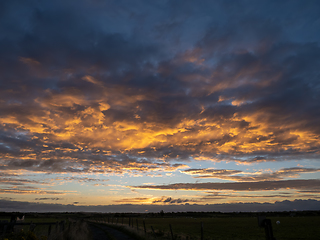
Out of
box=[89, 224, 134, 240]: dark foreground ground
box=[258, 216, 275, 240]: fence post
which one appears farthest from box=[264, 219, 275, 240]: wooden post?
box=[89, 224, 134, 240]: dark foreground ground

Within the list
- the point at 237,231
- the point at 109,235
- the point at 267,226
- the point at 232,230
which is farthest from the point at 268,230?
the point at 232,230

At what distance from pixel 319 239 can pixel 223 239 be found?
1259cm

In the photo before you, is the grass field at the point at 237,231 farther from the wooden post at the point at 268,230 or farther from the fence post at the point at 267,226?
the wooden post at the point at 268,230

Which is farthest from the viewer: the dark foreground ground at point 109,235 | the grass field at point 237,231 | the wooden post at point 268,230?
the grass field at point 237,231

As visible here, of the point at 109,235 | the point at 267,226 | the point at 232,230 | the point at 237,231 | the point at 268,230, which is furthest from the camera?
the point at 232,230

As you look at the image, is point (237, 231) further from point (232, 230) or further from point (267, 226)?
point (267, 226)

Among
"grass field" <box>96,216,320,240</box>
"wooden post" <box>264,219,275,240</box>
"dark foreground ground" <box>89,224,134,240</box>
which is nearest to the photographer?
"wooden post" <box>264,219,275,240</box>

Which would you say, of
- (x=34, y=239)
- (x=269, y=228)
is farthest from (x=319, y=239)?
(x=34, y=239)

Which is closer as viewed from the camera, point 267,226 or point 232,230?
point 267,226

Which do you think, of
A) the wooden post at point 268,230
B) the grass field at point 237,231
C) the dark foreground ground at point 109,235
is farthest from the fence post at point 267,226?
the dark foreground ground at point 109,235

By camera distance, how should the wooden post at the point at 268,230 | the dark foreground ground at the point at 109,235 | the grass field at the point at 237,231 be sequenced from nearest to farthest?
the wooden post at the point at 268,230 < the dark foreground ground at the point at 109,235 < the grass field at the point at 237,231

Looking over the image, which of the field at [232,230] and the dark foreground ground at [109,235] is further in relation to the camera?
the field at [232,230]

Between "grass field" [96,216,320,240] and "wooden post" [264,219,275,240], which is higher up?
"wooden post" [264,219,275,240]

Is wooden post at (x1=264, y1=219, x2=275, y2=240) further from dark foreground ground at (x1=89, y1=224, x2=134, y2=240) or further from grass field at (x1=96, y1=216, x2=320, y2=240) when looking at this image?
dark foreground ground at (x1=89, y1=224, x2=134, y2=240)
